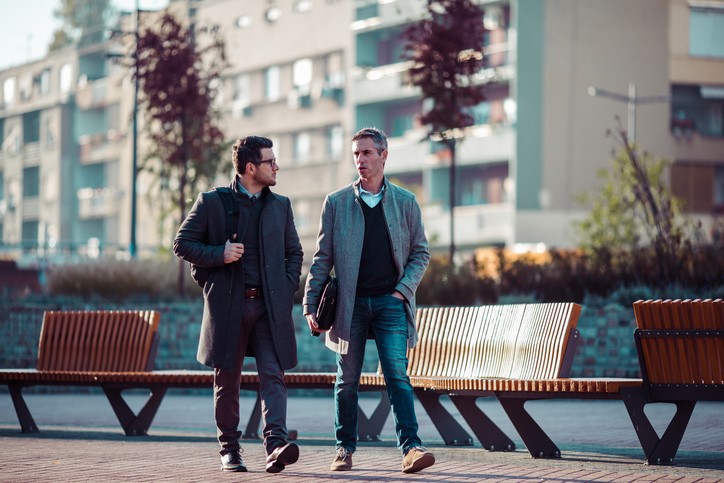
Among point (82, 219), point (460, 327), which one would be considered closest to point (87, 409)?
point (460, 327)

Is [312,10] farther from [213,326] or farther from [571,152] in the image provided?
[213,326]

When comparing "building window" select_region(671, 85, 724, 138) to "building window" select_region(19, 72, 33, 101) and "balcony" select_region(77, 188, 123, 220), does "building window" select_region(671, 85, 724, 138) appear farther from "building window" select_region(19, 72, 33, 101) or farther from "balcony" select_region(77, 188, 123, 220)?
"building window" select_region(19, 72, 33, 101)

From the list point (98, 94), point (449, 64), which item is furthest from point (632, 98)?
point (98, 94)

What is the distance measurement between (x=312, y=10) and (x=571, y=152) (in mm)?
16271

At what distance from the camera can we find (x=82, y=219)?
3447 inches

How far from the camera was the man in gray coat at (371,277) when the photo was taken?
391 inches

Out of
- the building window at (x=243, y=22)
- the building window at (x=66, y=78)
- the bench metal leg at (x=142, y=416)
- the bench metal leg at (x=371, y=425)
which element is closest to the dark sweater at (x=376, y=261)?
the bench metal leg at (x=371, y=425)

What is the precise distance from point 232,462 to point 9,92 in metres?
89.7

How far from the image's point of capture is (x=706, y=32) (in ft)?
205

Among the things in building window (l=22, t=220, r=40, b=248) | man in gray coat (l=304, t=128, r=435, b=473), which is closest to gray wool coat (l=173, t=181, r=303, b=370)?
man in gray coat (l=304, t=128, r=435, b=473)

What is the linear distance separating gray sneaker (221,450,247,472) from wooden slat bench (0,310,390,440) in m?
3.12

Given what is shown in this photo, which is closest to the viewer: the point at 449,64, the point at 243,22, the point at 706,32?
the point at 449,64

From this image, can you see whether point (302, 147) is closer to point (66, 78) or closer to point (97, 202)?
point (97, 202)

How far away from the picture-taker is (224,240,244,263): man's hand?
9.89 meters
